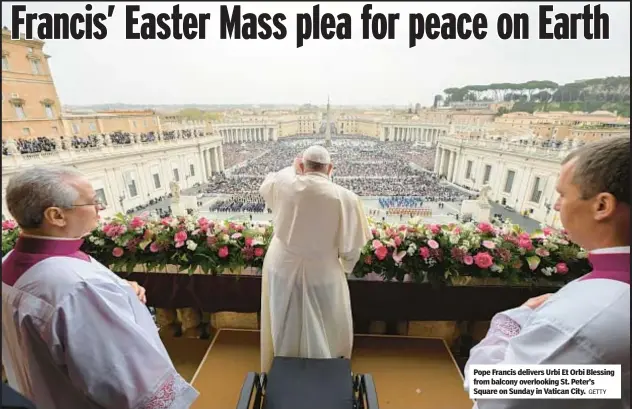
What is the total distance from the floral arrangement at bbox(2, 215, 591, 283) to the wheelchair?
0.65 metres

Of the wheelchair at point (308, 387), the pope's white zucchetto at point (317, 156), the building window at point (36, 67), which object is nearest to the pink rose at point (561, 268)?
the wheelchair at point (308, 387)

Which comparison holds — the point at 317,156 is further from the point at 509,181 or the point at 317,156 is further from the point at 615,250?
the point at 509,181

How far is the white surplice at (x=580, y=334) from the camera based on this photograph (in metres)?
0.57

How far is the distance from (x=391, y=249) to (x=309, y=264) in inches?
22.0

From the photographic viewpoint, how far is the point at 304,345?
1.72 meters

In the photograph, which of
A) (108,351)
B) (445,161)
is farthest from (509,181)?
(108,351)

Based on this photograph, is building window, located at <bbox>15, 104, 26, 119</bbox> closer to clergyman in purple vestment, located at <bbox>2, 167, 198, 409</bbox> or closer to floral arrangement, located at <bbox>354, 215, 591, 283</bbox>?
clergyman in purple vestment, located at <bbox>2, 167, 198, 409</bbox>

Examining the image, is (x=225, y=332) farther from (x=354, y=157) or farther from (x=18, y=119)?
(x=18, y=119)

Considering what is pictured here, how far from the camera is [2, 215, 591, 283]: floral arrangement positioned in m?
1.86

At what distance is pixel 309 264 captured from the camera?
1.67 meters

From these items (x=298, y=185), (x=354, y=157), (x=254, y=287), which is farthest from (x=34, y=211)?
(x=354, y=157)

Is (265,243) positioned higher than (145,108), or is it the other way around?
(145,108)

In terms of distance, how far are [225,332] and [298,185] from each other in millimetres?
1288

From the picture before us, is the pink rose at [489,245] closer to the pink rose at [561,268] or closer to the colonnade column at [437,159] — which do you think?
the pink rose at [561,268]
